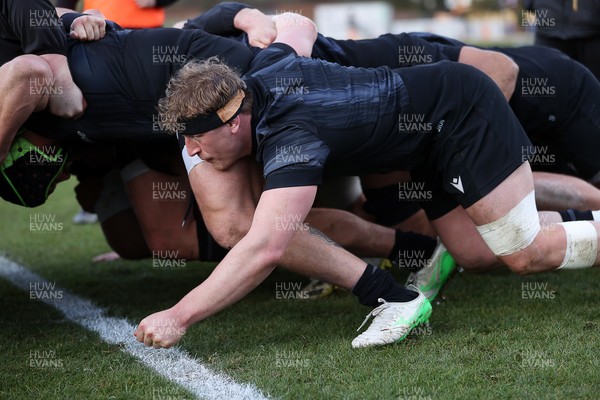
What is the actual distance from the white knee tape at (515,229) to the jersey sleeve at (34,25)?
2.09 metres

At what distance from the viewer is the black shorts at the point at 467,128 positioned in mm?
3697

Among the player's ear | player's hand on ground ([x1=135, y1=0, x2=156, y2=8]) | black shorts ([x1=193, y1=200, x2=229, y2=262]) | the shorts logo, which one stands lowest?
black shorts ([x1=193, y1=200, x2=229, y2=262])

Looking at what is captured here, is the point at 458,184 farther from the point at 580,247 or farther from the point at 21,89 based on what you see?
the point at 21,89

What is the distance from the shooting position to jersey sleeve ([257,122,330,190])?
325 cm

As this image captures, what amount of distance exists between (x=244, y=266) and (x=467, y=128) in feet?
3.89

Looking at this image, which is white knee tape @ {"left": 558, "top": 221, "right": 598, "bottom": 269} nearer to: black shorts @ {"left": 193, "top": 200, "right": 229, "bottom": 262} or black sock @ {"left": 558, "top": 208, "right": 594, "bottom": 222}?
black sock @ {"left": 558, "top": 208, "right": 594, "bottom": 222}

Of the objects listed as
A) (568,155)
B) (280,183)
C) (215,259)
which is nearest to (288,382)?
(280,183)

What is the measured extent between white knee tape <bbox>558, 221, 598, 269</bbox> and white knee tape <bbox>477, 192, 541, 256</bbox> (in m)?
0.17

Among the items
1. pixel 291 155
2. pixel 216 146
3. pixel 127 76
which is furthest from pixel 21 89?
pixel 291 155

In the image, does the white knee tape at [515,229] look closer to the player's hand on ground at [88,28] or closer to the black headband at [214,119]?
the black headband at [214,119]

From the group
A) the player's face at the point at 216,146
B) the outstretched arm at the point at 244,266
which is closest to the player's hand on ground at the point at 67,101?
the player's face at the point at 216,146

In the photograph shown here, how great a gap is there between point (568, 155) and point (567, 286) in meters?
0.75

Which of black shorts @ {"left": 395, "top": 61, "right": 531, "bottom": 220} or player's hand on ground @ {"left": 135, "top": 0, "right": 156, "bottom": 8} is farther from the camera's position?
player's hand on ground @ {"left": 135, "top": 0, "right": 156, "bottom": 8}

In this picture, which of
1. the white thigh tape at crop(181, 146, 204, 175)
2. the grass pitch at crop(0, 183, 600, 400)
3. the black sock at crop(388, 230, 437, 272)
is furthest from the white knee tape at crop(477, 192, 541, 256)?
the white thigh tape at crop(181, 146, 204, 175)
